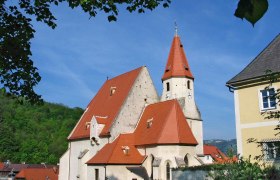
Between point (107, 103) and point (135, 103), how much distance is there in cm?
364

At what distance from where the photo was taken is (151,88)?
3625cm

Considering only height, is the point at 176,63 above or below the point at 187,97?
above

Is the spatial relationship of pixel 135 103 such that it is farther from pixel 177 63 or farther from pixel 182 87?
pixel 177 63

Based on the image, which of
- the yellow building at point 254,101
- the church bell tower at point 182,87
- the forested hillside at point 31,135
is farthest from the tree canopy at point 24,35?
the forested hillside at point 31,135

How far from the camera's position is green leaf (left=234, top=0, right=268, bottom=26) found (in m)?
1.07

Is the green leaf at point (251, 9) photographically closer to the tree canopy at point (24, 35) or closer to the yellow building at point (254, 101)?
the tree canopy at point (24, 35)

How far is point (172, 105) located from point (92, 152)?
30.4 ft

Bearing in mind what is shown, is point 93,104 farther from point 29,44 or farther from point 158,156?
point 29,44

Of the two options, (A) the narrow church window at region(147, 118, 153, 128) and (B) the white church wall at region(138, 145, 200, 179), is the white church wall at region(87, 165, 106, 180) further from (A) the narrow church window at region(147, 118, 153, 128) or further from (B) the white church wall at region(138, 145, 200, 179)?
(A) the narrow church window at region(147, 118, 153, 128)

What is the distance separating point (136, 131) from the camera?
33.0 metres

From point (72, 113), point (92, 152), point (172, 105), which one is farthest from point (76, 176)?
point (72, 113)

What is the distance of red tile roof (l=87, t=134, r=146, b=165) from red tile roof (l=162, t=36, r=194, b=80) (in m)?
12.8

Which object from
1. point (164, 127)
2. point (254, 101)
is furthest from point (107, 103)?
point (254, 101)

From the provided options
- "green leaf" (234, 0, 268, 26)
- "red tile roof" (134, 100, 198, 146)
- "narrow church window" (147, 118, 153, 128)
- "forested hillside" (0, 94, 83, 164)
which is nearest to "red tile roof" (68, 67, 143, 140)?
"red tile roof" (134, 100, 198, 146)
